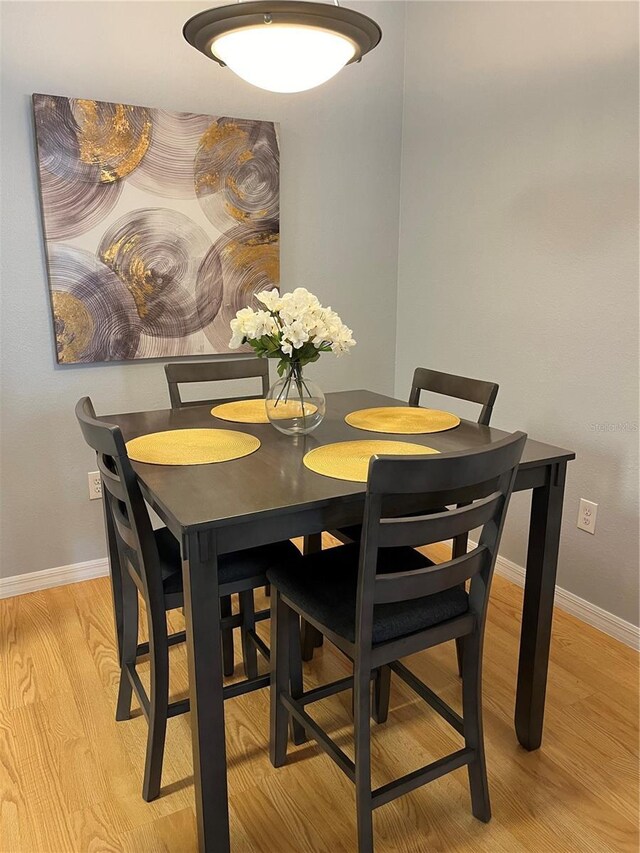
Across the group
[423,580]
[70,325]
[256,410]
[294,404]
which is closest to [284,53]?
[294,404]

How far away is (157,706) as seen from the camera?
1.54 meters

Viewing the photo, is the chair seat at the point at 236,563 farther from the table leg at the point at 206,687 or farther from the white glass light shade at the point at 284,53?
the white glass light shade at the point at 284,53

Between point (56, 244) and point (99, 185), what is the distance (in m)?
0.29

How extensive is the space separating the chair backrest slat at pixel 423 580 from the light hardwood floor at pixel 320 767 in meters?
0.65

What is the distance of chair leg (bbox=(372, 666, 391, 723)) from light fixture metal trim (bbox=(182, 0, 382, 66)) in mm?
1652

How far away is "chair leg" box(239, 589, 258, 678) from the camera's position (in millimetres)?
1863

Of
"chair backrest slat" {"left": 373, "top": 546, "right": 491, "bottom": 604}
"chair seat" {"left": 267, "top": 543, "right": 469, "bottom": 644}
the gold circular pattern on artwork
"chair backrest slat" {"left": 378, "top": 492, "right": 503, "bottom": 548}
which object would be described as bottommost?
"chair seat" {"left": 267, "top": 543, "right": 469, "bottom": 644}

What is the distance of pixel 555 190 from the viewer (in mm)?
2369

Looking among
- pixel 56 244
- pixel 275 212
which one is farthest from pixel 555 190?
pixel 56 244

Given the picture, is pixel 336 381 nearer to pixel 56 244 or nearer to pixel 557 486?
pixel 56 244

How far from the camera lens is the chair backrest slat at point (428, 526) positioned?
125 cm

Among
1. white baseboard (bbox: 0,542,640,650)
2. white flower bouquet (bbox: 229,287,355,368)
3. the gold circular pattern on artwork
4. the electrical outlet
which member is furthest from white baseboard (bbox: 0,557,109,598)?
white flower bouquet (bbox: 229,287,355,368)

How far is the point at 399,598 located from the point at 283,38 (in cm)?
127

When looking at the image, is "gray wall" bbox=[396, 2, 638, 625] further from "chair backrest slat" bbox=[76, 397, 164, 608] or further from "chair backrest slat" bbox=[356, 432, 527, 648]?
"chair backrest slat" bbox=[76, 397, 164, 608]
